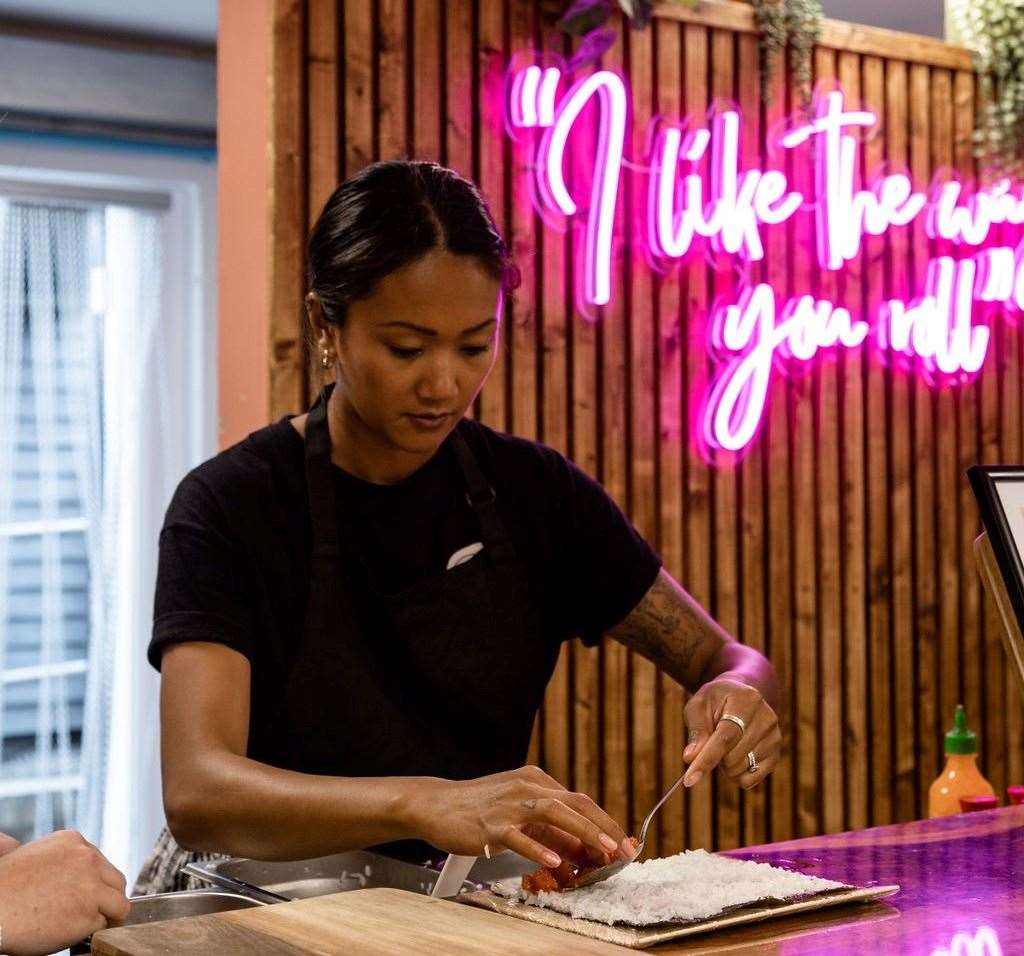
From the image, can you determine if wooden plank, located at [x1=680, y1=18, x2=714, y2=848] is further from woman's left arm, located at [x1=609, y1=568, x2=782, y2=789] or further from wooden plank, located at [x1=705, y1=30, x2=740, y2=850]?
woman's left arm, located at [x1=609, y1=568, x2=782, y2=789]

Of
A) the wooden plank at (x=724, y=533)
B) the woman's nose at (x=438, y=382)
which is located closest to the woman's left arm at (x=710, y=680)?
the woman's nose at (x=438, y=382)

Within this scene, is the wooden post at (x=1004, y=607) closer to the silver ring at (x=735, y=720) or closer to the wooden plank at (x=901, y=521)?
the silver ring at (x=735, y=720)

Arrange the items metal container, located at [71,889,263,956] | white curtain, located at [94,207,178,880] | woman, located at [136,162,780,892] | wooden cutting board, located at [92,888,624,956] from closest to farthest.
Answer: wooden cutting board, located at [92,888,624,956]
metal container, located at [71,889,263,956]
woman, located at [136,162,780,892]
white curtain, located at [94,207,178,880]

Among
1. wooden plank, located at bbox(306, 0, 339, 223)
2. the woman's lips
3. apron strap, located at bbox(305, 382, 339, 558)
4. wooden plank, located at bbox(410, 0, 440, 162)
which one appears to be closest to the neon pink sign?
wooden plank, located at bbox(410, 0, 440, 162)

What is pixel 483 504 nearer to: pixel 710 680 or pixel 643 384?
pixel 710 680

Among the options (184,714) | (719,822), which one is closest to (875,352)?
(719,822)

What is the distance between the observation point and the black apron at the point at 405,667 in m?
2.21

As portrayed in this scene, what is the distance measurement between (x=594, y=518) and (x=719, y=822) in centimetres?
225

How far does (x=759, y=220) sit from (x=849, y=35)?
755 millimetres

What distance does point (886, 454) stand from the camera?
489 centimetres

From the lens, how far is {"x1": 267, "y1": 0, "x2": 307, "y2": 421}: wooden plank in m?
3.67

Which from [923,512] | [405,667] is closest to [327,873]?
[405,667]

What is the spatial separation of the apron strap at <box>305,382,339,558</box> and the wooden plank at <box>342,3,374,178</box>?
5.34 ft

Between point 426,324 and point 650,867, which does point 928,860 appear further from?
point 426,324
